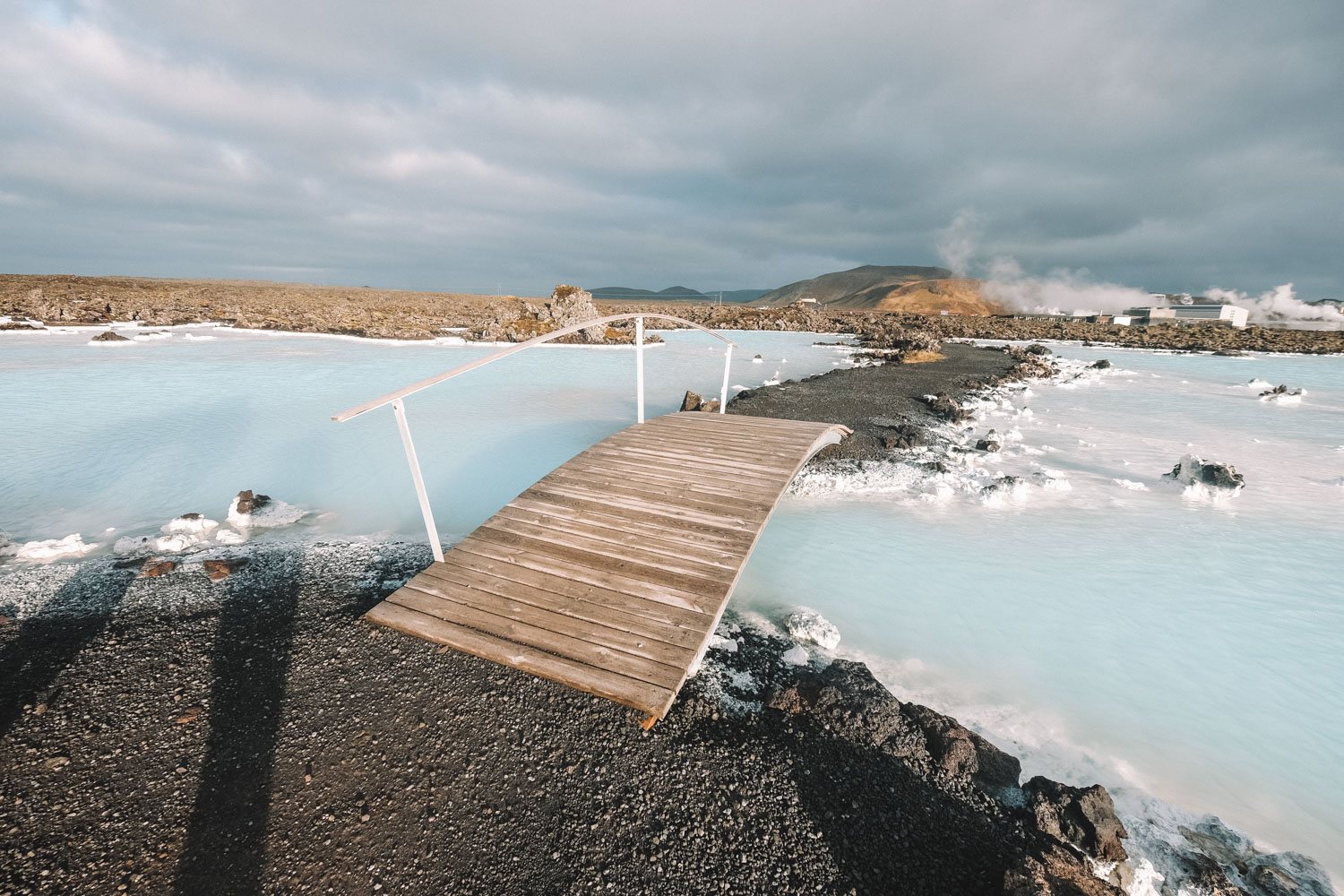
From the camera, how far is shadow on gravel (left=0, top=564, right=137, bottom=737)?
3631 millimetres

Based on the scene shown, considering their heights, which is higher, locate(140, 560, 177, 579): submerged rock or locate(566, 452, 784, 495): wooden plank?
locate(566, 452, 784, 495): wooden plank

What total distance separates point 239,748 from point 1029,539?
29.2 ft

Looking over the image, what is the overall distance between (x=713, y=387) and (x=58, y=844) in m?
17.3

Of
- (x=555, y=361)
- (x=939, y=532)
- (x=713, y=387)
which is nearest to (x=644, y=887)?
(x=939, y=532)

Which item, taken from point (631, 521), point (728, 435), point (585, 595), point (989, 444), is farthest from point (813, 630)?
point (989, 444)

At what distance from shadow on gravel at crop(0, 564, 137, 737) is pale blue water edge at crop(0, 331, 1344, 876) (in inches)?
67.8

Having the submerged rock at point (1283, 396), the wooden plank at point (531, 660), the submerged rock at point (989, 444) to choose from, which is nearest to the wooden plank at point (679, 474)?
the wooden plank at point (531, 660)

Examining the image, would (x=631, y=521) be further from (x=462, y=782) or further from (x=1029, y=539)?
(x=1029, y=539)

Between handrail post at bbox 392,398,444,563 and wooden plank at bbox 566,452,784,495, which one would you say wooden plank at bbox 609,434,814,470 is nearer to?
wooden plank at bbox 566,452,784,495

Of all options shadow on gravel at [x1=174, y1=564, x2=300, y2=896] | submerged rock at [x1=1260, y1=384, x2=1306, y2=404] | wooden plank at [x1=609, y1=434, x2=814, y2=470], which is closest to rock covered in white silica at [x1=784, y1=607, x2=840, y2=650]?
wooden plank at [x1=609, y1=434, x2=814, y2=470]

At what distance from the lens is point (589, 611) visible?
4.24 metres

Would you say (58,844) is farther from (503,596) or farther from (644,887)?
(644,887)

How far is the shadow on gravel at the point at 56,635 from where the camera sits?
11.9ft

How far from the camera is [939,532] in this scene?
739 cm
